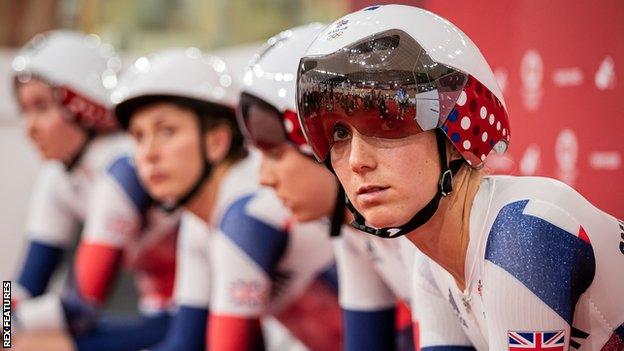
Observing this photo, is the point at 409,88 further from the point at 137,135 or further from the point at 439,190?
the point at 137,135

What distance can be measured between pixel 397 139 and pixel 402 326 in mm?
1178

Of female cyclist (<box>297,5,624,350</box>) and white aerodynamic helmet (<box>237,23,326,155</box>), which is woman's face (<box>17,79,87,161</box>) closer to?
white aerodynamic helmet (<box>237,23,326,155</box>)

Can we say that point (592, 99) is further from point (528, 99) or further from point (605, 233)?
point (605, 233)

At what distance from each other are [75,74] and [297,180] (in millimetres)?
1681

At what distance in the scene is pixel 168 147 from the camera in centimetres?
305

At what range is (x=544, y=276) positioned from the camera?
4.88 feet

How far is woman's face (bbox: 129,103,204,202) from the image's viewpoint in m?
3.05

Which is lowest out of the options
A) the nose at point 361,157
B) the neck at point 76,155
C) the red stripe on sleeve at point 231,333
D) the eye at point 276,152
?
the red stripe on sleeve at point 231,333

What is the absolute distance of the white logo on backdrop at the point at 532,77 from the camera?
256 centimetres

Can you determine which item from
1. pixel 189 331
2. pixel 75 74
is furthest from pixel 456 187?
pixel 75 74

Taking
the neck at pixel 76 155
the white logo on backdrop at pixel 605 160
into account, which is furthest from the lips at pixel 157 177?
the white logo on backdrop at pixel 605 160

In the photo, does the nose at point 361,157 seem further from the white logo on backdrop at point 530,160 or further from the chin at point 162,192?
the chin at point 162,192

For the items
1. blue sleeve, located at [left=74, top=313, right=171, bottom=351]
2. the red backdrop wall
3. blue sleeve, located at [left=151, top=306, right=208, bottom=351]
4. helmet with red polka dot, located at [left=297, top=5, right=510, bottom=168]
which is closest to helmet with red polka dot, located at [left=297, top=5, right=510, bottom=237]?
helmet with red polka dot, located at [left=297, top=5, right=510, bottom=168]

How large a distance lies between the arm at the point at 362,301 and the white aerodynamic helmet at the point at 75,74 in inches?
63.8
